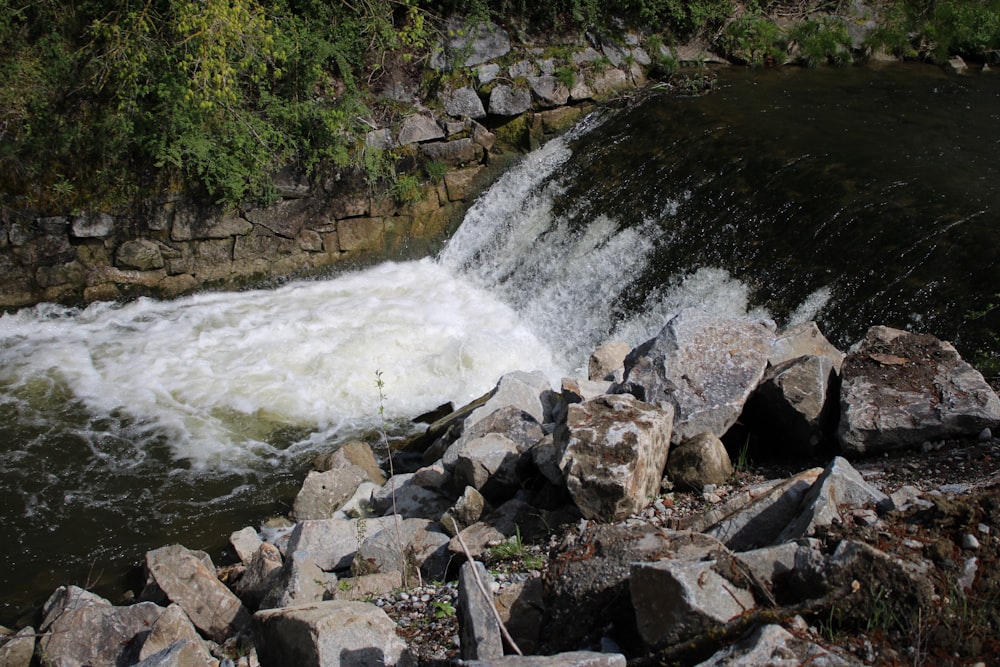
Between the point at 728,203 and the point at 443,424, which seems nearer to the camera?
the point at 443,424

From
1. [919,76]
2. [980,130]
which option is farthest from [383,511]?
[919,76]

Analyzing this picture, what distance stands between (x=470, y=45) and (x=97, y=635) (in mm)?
7656

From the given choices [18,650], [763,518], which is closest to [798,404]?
[763,518]

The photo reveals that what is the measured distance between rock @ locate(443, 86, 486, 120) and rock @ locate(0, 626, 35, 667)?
6.95 meters

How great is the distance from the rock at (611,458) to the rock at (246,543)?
7.61ft

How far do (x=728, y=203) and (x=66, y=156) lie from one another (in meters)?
6.67

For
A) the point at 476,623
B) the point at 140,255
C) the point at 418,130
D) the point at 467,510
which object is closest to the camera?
the point at 476,623

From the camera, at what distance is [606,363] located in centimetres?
593

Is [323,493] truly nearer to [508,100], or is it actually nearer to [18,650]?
[18,650]

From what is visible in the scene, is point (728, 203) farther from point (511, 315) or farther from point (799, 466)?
point (799, 466)

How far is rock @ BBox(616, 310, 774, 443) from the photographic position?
4.50m

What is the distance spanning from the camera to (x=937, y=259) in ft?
20.8

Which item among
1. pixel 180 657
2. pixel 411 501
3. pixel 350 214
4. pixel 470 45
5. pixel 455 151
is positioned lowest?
pixel 411 501

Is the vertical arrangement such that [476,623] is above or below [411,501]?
above
